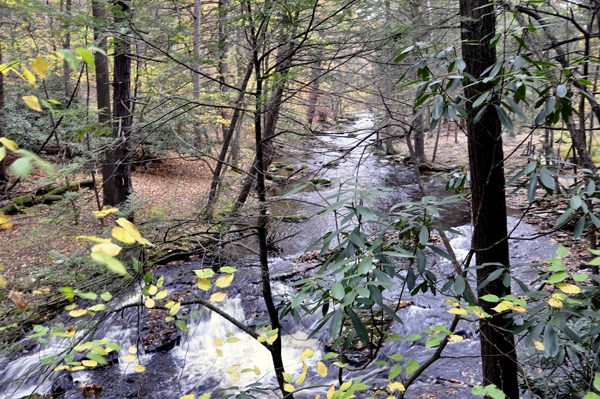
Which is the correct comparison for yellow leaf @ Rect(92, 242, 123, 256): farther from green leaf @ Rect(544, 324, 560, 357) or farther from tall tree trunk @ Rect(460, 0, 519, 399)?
tall tree trunk @ Rect(460, 0, 519, 399)

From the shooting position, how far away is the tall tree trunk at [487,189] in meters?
2.48

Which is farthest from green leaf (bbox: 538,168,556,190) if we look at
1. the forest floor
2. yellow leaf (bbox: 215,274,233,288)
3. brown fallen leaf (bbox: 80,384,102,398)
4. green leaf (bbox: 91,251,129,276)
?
brown fallen leaf (bbox: 80,384,102,398)

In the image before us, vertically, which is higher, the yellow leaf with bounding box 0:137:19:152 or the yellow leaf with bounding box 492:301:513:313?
the yellow leaf with bounding box 0:137:19:152

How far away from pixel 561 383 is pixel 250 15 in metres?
3.92

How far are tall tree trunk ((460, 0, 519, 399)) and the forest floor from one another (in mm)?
235

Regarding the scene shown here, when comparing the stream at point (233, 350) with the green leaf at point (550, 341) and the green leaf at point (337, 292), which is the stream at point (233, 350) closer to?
the green leaf at point (337, 292)

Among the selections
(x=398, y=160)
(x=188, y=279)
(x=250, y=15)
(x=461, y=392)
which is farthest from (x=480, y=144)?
(x=398, y=160)

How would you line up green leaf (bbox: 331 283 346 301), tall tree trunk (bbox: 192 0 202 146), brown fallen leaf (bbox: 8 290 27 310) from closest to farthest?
brown fallen leaf (bbox: 8 290 27 310), green leaf (bbox: 331 283 346 301), tall tree trunk (bbox: 192 0 202 146)

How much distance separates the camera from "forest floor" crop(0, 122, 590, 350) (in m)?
2.16

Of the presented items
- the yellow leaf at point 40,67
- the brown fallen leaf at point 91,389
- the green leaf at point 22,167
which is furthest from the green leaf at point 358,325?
the brown fallen leaf at point 91,389

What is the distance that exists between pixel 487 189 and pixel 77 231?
349 cm

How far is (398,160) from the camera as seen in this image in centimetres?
1741

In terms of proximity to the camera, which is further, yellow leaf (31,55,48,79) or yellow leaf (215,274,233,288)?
yellow leaf (215,274,233,288)

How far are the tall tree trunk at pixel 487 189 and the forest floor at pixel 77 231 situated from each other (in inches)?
9.3
